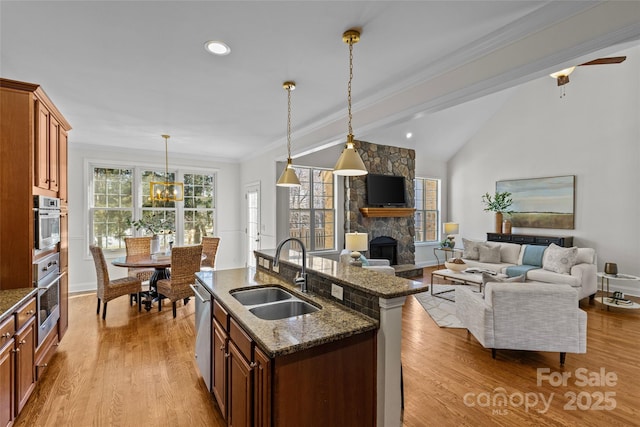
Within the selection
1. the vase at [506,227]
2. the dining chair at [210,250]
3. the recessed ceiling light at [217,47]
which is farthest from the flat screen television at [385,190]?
the recessed ceiling light at [217,47]

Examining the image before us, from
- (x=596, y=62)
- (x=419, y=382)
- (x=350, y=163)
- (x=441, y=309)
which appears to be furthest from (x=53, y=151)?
(x=596, y=62)

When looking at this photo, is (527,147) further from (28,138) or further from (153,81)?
(28,138)

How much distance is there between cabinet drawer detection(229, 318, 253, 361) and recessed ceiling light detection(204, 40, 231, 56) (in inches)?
75.7

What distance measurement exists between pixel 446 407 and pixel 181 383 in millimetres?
2126

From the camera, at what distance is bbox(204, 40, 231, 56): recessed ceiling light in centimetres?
219

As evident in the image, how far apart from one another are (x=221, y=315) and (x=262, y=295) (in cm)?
43

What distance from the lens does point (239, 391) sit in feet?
5.40

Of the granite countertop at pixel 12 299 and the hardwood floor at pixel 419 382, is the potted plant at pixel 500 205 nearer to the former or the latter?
the hardwood floor at pixel 419 382

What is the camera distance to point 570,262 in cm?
480

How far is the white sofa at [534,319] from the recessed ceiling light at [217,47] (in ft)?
10.1

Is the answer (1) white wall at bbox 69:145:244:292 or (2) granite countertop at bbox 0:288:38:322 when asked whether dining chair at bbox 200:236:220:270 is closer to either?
(1) white wall at bbox 69:145:244:292

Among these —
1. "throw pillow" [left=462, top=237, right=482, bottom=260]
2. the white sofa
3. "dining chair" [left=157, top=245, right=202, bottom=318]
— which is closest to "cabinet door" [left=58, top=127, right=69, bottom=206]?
"dining chair" [left=157, top=245, right=202, bottom=318]

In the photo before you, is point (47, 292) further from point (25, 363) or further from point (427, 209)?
point (427, 209)

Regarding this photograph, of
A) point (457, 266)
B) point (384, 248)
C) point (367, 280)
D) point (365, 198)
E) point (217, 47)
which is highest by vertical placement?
point (217, 47)
